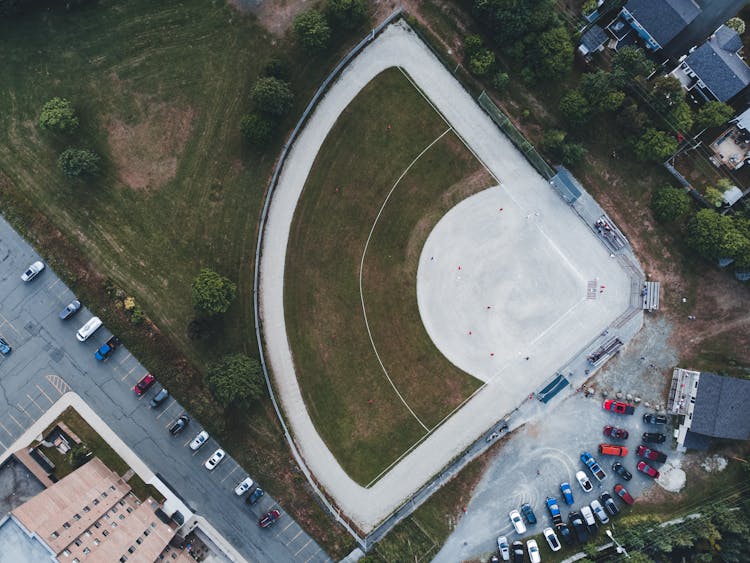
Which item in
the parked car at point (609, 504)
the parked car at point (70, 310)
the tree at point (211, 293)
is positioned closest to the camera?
the tree at point (211, 293)

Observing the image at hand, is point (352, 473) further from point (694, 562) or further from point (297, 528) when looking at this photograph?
point (694, 562)

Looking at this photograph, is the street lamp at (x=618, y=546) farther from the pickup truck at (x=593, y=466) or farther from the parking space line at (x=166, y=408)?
the parking space line at (x=166, y=408)

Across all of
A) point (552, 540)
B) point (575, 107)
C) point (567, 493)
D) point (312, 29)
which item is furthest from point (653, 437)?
point (312, 29)

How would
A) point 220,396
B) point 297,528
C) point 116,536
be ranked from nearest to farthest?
1. point 116,536
2. point 220,396
3. point 297,528

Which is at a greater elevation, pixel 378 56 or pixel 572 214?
pixel 378 56

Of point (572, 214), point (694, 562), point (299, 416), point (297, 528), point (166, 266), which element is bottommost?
point (694, 562)

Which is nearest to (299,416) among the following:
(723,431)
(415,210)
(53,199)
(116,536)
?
(116,536)

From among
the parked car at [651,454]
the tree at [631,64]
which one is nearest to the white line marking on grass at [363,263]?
the tree at [631,64]
